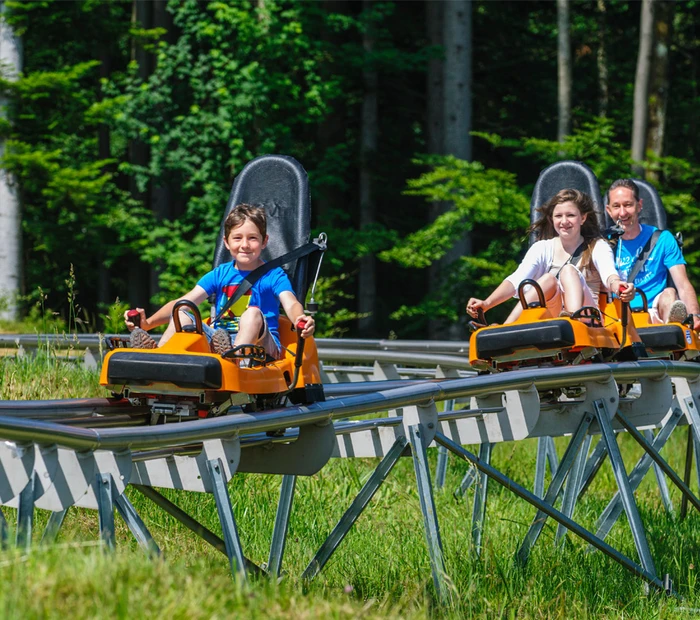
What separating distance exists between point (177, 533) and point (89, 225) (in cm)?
1393

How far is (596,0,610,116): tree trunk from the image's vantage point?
23786mm

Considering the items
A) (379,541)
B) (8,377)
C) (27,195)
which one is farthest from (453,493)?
(27,195)

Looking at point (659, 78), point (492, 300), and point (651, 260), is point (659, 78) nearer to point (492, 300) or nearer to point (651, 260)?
point (651, 260)

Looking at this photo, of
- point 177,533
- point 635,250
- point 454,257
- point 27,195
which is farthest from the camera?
point 27,195

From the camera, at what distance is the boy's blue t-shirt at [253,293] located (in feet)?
17.7

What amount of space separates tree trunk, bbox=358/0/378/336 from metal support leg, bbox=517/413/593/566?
1533 cm

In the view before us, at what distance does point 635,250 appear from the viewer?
7910 millimetres

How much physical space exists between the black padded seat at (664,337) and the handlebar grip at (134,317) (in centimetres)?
342

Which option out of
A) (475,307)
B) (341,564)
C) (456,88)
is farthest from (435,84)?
(341,564)

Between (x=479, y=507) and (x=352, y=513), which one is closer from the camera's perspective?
(x=352, y=513)

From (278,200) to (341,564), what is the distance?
210 cm

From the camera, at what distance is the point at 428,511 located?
5.33 m

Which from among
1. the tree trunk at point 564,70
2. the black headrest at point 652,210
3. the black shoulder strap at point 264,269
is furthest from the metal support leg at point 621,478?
the tree trunk at point 564,70

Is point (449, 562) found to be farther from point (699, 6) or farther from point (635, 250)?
point (699, 6)
